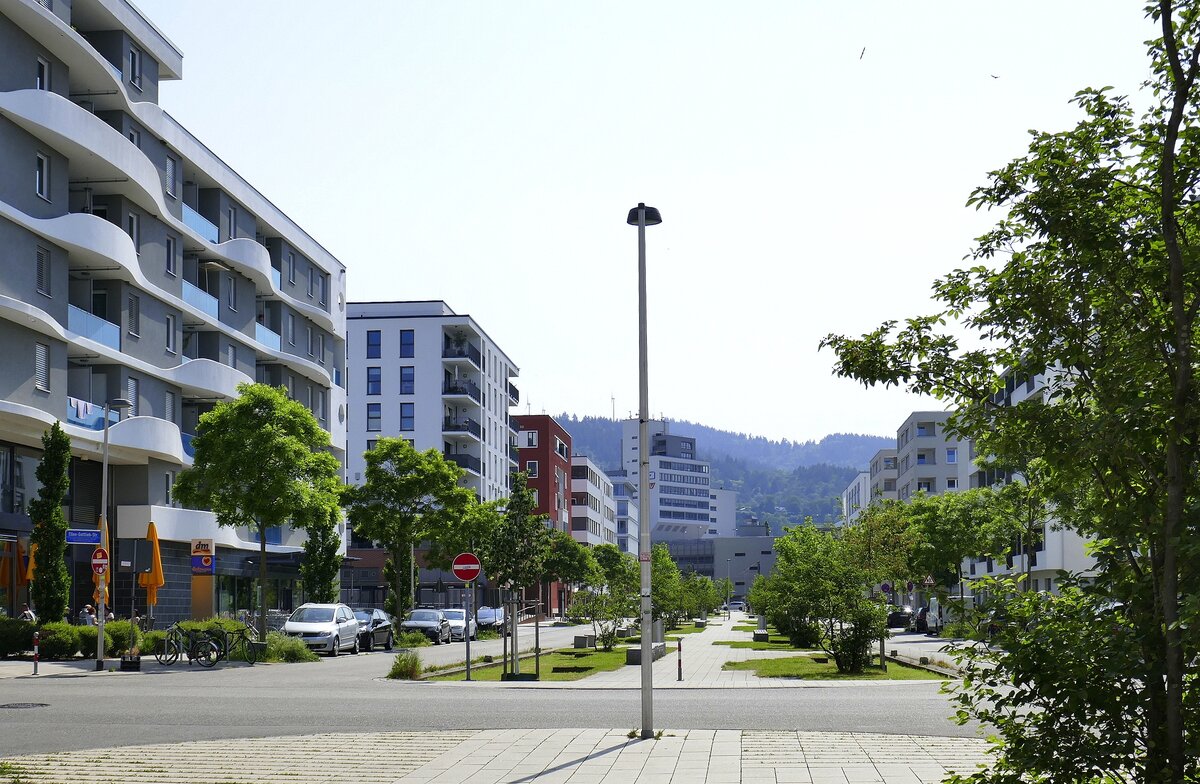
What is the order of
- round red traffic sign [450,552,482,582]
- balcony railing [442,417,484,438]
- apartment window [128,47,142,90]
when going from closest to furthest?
round red traffic sign [450,552,482,582]
apartment window [128,47,142,90]
balcony railing [442,417,484,438]

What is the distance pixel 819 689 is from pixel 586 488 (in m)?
129

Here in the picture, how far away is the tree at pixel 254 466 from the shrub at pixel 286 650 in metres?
1.24

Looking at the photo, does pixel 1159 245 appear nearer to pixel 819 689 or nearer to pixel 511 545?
pixel 819 689

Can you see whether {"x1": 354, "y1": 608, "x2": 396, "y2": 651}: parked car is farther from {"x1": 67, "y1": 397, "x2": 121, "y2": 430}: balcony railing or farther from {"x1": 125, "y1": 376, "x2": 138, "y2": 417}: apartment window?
{"x1": 67, "y1": 397, "x2": 121, "y2": 430}: balcony railing

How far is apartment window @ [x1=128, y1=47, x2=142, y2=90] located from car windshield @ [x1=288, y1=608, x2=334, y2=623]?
64.2ft

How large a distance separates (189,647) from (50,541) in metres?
5.04

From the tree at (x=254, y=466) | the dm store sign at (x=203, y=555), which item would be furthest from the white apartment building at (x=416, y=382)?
the tree at (x=254, y=466)

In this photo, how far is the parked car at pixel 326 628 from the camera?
140ft

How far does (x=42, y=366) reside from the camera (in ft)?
129

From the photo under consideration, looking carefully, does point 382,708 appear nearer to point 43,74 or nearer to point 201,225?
point 43,74

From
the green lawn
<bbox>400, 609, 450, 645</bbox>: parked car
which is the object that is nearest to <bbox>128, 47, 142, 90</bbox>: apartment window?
<bbox>400, 609, 450, 645</bbox>: parked car

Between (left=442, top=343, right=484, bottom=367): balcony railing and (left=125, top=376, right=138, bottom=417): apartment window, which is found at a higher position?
(left=442, top=343, right=484, bottom=367): balcony railing

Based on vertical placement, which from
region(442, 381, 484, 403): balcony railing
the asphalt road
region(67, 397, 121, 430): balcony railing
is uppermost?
region(442, 381, 484, 403): balcony railing

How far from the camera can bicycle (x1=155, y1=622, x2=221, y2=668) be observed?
34344 millimetres
